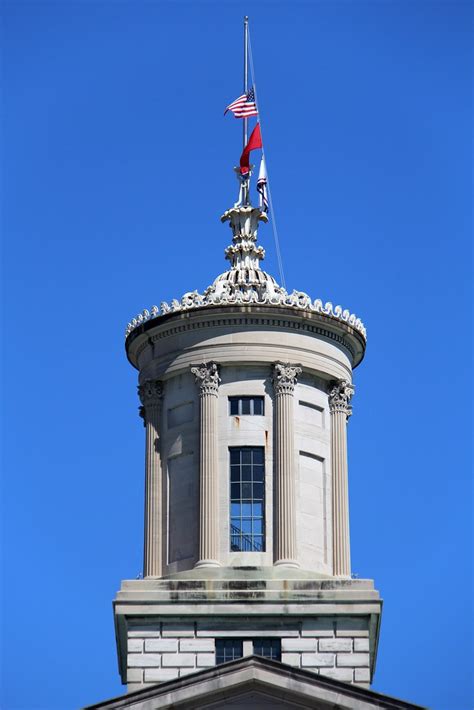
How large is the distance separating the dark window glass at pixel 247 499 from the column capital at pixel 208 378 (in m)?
2.28

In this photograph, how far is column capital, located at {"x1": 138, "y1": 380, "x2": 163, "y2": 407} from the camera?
76375mm

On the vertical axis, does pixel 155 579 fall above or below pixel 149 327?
below

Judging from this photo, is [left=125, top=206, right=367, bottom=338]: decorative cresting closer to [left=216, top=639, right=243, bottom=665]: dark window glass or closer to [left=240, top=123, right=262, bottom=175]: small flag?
[left=240, top=123, right=262, bottom=175]: small flag

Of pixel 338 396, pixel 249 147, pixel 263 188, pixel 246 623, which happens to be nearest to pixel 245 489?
pixel 246 623

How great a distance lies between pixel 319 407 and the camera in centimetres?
7600

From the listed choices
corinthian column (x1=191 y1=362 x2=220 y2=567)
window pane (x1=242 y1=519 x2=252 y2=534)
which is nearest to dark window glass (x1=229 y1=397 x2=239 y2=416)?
corinthian column (x1=191 y1=362 x2=220 y2=567)

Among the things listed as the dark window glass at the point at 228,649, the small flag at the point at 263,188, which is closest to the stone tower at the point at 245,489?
the dark window glass at the point at 228,649

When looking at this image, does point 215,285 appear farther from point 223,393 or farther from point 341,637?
point 341,637

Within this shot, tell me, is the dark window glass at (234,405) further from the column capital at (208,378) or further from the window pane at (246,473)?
the window pane at (246,473)

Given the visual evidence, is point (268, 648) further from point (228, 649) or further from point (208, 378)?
point (208, 378)

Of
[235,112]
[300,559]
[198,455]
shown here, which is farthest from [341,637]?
[235,112]

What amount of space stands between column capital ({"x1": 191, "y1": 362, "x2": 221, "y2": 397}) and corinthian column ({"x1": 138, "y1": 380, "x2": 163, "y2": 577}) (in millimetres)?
2074

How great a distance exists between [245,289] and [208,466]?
23.1 ft

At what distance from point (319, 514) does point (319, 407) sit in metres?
3.91
